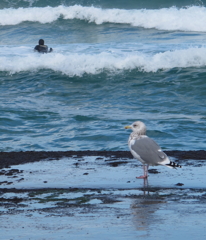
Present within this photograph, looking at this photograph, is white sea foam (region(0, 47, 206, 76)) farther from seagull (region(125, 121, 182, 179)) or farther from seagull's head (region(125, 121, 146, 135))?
seagull (region(125, 121, 182, 179))

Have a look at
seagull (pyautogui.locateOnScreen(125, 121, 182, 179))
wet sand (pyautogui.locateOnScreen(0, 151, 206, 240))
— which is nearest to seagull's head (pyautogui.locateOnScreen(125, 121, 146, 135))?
seagull (pyautogui.locateOnScreen(125, 121, 182, 179))

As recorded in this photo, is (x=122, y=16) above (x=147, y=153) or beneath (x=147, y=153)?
above

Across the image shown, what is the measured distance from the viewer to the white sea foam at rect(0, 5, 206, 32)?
2402 centimetres

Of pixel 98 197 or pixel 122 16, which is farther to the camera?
pixel 122 16

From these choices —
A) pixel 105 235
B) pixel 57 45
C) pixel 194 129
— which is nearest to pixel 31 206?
pixel 105 235

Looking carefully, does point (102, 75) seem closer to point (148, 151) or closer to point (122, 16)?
point (148, 151)

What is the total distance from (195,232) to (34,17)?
2508cm

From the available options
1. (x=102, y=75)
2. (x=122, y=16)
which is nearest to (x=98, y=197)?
(x=102, y=75)

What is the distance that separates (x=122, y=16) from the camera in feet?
85.3

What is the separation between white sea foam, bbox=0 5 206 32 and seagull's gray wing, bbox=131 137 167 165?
709 inches

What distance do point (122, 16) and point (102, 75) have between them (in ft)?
37.2

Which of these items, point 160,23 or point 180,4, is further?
point 180,4

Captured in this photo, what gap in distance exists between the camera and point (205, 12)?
2559 cm

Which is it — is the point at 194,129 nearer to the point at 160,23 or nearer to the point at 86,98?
the point at 86,98
